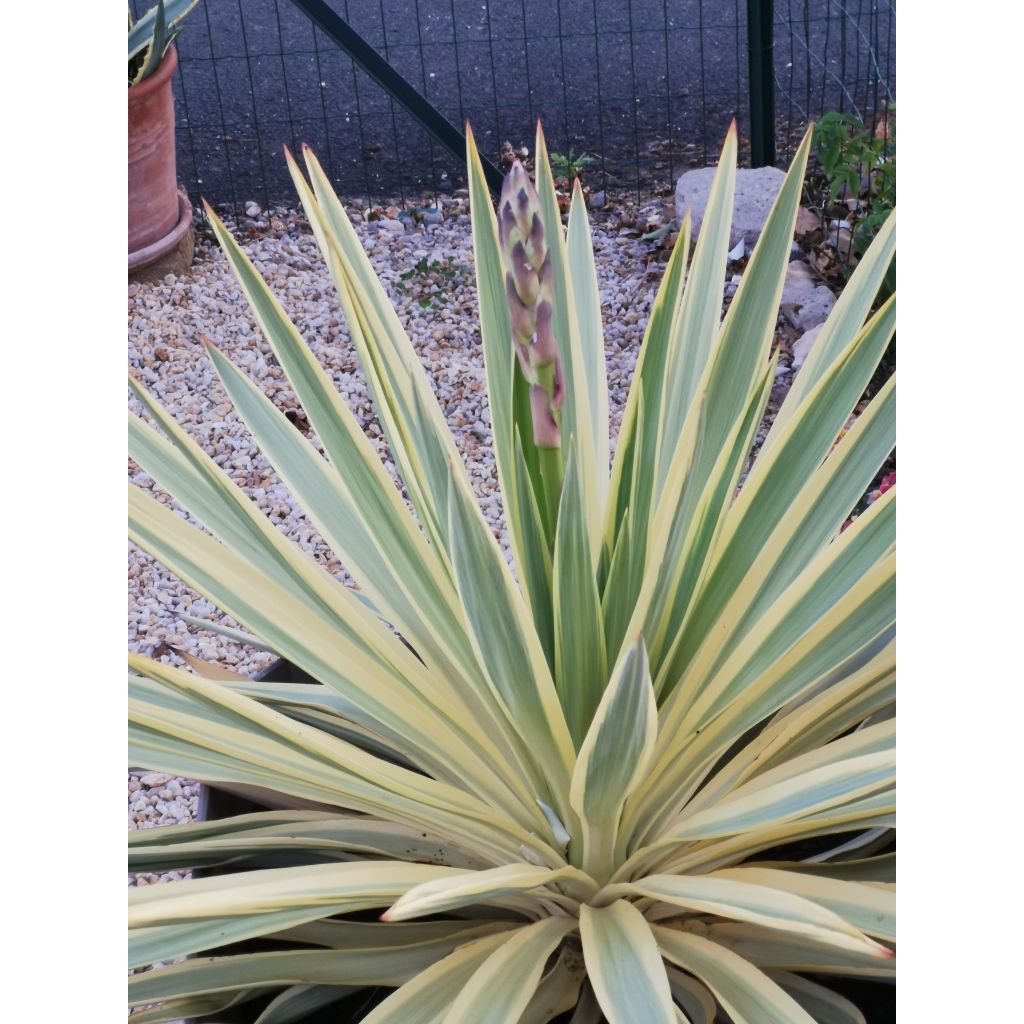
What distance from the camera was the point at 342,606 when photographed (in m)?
0.76

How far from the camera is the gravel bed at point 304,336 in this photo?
185 cm

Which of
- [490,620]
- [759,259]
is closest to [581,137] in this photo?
[759,259]

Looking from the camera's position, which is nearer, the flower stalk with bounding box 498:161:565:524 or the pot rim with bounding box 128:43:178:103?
the flower stalk with bounding box 498:161:565:524

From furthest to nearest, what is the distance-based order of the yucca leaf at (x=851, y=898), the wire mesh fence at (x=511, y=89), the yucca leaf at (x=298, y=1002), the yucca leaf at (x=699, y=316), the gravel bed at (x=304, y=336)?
the wire mesh fence at (x=511, y=89)
the gravel bed at (x=304, y=336)
the yucca leaf at (x=699, y=316)
the yucca leaf at (x=298, y=1002)
the yucca leaf at (x=851, y=898)

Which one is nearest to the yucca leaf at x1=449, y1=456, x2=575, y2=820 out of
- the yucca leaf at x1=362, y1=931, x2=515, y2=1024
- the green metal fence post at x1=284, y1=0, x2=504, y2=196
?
the yucca leaf at x1=362, y1=931, x2=515, y2=1024

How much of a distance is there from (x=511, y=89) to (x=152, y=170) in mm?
1049

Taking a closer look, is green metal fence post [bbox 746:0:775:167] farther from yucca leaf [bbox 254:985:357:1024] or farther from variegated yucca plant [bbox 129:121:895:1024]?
yucca leaf [bbox 254:985:357:1024]

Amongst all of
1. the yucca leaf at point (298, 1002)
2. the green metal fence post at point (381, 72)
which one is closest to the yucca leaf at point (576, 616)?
the yucca leaf at point (298, 1002)

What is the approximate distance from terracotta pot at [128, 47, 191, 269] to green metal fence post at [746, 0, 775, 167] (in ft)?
3.75

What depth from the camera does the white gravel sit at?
185 cm

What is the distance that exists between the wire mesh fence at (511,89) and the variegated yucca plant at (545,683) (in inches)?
80.0

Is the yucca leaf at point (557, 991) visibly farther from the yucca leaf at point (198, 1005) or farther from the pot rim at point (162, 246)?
the pot rim at point (162, 246)

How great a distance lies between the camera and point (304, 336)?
2.32 metres

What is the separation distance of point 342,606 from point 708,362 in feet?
0.98
